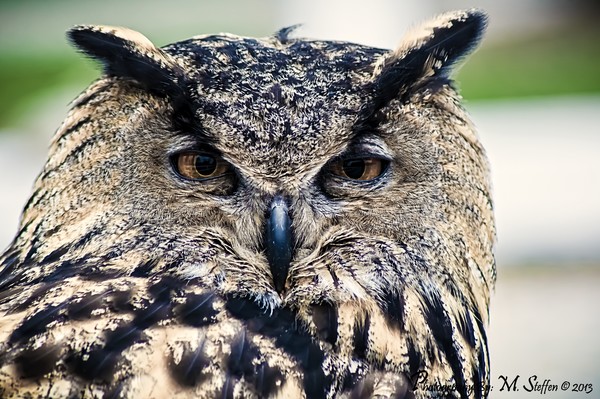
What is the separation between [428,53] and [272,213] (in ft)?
1.49

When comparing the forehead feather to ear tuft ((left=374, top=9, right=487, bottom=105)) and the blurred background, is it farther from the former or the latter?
the blurred background

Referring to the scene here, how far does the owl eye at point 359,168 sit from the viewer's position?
A: 1677mm

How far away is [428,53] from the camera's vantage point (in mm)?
1741

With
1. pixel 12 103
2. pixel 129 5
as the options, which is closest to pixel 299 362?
pixel 12 103

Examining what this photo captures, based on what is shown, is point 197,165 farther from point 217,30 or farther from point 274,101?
point 217,30

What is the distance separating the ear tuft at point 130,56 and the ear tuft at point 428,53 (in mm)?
385

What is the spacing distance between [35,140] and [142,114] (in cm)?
513

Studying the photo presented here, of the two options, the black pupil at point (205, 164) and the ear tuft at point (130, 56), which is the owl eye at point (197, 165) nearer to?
the black pupil at point (205, 164)

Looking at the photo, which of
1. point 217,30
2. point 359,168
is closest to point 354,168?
point 359,168

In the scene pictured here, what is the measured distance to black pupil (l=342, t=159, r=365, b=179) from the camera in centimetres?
168

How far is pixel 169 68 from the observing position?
1611 mm

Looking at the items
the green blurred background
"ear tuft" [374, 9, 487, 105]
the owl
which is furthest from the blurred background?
"ear tuft" [374, 9, 487, 105]

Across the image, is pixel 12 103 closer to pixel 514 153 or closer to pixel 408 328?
pixel 514 153

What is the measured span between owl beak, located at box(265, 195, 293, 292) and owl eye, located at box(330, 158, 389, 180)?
0.15 meters
